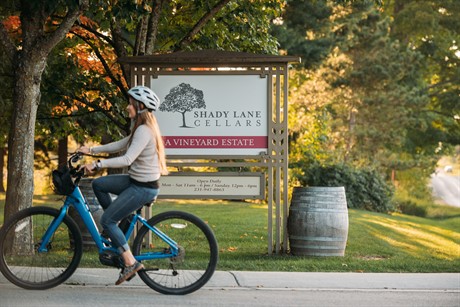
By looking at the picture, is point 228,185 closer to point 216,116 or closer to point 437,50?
point 216,116

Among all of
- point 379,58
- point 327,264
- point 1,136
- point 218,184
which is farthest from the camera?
point 379,58

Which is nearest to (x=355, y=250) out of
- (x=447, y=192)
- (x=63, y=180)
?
(x=63, y=180)

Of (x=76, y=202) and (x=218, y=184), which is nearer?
(x=76, y=202)

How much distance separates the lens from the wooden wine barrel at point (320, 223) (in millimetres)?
11914

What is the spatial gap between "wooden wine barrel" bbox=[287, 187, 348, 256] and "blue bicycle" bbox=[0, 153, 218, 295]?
141 inches

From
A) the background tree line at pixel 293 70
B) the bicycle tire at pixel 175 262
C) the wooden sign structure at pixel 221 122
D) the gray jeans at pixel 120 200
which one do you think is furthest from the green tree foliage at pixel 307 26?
the gray jeans at pixel 120 200

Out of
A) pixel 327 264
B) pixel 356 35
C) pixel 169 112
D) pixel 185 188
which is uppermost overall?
pixel 356 35

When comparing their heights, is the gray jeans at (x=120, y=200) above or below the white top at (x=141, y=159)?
below

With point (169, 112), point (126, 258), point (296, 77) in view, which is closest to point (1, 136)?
point (169, 112)

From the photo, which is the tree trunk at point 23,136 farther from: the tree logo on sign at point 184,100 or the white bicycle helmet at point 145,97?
the white bicycle helmet at point 145,97

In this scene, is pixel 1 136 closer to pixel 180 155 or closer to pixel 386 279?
pixel 180 155

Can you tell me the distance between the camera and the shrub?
27297 mm

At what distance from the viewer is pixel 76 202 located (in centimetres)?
838

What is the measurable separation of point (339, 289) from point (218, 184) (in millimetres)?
3447
